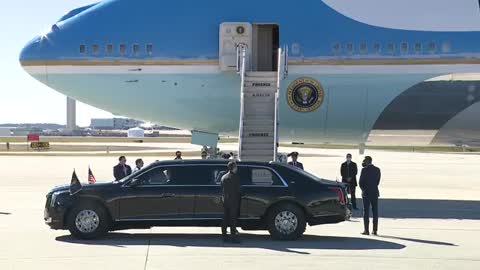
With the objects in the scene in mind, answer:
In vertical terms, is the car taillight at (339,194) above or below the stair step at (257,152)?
below

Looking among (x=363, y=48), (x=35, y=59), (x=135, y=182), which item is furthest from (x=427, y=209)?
(x=35, y=59)

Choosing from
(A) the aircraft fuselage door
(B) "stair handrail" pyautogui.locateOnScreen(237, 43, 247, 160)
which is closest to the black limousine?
(B) "stair handrail" pyautogui.locateOnScreen(237, 43, 247, 160)

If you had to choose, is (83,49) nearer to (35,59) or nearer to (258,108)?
(35,59)

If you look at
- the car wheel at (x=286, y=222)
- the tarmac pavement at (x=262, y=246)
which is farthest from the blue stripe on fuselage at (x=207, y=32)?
the car wheel at (x=286, y=222)

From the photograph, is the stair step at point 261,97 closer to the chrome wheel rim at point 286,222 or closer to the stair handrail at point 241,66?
the stair handrail at point 241,66

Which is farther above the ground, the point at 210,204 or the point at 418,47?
the point at 418,47

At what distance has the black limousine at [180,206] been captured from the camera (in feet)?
40.2

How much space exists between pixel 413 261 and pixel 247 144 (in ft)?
22.2

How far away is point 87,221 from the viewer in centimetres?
1223

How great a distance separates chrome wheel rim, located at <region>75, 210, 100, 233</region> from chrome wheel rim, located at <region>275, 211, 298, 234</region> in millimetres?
3183

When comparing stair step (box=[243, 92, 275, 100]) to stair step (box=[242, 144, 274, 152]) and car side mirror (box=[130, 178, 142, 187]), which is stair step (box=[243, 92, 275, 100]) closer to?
stair step (box=[242, 144, 274, 152])

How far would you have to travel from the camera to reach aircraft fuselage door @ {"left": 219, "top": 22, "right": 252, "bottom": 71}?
17297 mm

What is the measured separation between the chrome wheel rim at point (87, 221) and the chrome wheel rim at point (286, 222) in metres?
3.18

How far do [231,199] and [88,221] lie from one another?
2591 millimetres
